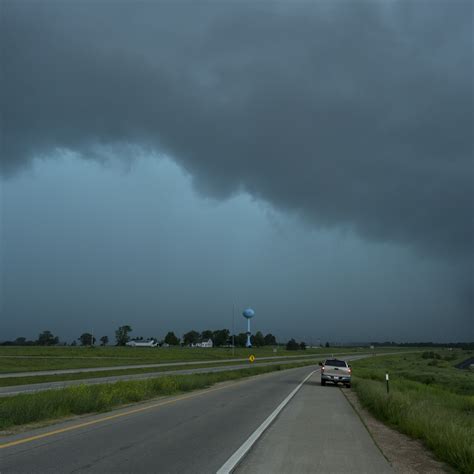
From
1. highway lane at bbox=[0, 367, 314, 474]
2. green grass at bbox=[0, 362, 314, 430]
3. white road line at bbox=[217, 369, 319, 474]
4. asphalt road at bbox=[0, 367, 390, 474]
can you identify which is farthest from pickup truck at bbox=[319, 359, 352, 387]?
highway lane at bbox=[0, 367, 314, 474]

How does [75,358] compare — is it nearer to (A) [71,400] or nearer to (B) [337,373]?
(B) [337,373]

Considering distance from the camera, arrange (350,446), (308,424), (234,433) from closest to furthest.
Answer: (350,446) < (234,433) < (308,424)

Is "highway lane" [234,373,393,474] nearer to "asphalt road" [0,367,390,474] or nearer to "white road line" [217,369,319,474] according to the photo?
"asphalt road" [0,367,390,474]

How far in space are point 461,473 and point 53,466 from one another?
6538 millimetres

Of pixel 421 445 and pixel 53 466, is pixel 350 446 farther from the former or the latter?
pixel 53 466

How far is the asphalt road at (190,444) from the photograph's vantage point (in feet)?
25.9

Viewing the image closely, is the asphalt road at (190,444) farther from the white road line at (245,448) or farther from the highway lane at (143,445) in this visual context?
the white road line at (245,448)

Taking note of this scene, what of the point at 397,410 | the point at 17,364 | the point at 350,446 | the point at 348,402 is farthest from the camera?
the point at 17,364

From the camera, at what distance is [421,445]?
10.6 metres

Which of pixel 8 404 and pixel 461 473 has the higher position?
pixel 8 404

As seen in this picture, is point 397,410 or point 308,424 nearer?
point 308,424

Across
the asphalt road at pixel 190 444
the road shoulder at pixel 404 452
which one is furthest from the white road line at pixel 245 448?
the road shoulder at pixel 404 452

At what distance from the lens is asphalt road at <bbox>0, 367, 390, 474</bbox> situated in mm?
7902

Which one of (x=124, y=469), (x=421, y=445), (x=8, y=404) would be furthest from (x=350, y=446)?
(x=8, y=404)
